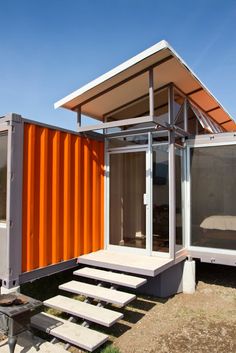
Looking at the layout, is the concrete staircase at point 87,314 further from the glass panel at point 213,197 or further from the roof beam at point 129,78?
the roof beam at point 129,78

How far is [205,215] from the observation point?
5.14 meters

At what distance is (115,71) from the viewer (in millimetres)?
4449

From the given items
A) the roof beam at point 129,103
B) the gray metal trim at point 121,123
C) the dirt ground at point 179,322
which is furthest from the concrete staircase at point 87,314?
the roof beam at point 129,103

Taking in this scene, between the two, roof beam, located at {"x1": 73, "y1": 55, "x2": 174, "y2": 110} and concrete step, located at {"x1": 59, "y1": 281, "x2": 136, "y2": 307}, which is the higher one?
roof beam, located at {"x1": 73, "y1": 55, "x2": 174, "y2": 110}

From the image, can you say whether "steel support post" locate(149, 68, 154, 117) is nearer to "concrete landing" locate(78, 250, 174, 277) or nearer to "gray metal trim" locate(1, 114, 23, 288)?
"gray metal trim" locate(1, 114, 23, 288)

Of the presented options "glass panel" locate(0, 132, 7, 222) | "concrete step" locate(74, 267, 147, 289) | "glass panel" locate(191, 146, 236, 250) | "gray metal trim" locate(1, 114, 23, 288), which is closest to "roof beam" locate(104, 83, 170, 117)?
"glass panel" locate(191, 146, 236, 250)

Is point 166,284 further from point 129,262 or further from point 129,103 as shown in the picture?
point 129,103

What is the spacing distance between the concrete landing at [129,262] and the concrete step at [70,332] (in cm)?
112

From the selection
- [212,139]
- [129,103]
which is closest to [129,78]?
[129,103]

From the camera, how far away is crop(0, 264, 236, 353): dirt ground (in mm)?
3211

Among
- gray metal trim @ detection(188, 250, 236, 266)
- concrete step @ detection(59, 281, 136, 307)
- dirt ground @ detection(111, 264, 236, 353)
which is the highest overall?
gray metal trim @ detection(188, 250, 236, 266)

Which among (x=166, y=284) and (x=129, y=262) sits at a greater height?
(x=129, y=262)

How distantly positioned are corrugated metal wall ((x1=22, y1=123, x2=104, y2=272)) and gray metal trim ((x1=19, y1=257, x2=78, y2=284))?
61 mm

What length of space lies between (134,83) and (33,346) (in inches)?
156
